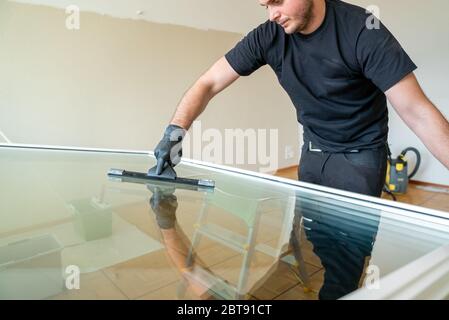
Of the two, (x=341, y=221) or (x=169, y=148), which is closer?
(x=341, y=221)

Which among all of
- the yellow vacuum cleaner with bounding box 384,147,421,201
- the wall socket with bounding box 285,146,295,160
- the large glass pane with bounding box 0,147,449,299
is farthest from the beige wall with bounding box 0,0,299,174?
the yellow vacuum cleaner with bounding box 384,147,421,201

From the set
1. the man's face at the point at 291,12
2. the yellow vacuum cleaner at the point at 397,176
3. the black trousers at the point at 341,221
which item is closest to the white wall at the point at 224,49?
the yellow vacuum cleaner at the point at 397,176

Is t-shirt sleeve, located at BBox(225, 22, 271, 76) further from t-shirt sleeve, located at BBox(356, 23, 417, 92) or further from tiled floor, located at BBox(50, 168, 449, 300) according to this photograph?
tiled floor, located at BBox(50, 168, 449, 300)

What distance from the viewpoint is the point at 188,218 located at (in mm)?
740

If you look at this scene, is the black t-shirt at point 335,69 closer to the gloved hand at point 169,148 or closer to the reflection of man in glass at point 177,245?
the gloved hand at point 169,148

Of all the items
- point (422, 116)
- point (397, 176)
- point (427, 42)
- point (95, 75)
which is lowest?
point (397, 176)

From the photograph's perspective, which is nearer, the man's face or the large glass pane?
the large glass pane

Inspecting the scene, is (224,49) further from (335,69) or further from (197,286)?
(197,286)

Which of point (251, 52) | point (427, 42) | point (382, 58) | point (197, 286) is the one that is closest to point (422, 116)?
point (382, 58)

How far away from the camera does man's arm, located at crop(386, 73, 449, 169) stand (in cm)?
82

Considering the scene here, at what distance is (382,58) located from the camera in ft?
3.06

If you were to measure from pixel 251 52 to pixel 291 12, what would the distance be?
0.23 metres

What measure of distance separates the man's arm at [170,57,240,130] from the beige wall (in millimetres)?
1680

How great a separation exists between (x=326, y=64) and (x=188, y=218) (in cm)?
73
